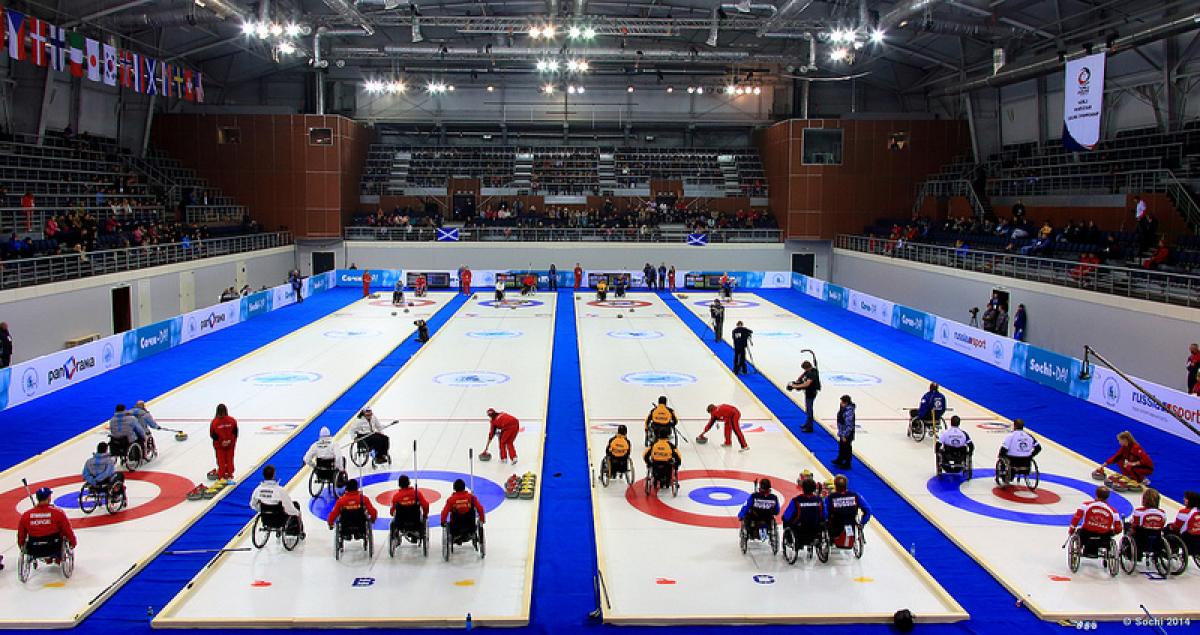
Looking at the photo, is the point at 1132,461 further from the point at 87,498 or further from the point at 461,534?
the point at 87,498

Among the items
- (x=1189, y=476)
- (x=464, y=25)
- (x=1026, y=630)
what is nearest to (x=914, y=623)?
(x=1026, y=630)

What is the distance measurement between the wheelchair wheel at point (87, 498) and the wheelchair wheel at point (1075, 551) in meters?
14.3

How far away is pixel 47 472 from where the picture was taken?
16516 millimetres

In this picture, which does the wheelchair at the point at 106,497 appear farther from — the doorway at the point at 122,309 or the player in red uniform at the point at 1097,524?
the doorway at the point at 122,309

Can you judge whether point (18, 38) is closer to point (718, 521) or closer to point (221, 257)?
point (221, 257)

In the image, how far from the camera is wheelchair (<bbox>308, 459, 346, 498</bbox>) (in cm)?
1475

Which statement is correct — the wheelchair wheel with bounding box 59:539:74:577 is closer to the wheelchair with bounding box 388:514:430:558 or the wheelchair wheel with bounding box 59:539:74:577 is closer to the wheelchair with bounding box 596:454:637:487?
the wheelchair with bounding box 388:514:430:558

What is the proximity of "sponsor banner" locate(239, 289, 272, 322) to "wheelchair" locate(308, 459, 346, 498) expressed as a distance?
23.1m

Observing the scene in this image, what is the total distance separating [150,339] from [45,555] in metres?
18.4

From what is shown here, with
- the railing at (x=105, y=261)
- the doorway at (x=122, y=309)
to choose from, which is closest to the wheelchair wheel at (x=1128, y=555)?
the railing at (x=105, y=261)

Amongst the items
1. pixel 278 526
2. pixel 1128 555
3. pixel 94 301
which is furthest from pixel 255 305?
pixel 1128 555

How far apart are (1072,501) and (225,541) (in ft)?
43.9

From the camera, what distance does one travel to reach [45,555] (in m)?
11.6

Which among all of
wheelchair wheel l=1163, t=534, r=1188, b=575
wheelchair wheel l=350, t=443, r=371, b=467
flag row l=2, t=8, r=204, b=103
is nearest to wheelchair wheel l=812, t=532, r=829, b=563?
wheelchair wheel l=1163, t=534, r=1188, b=575
